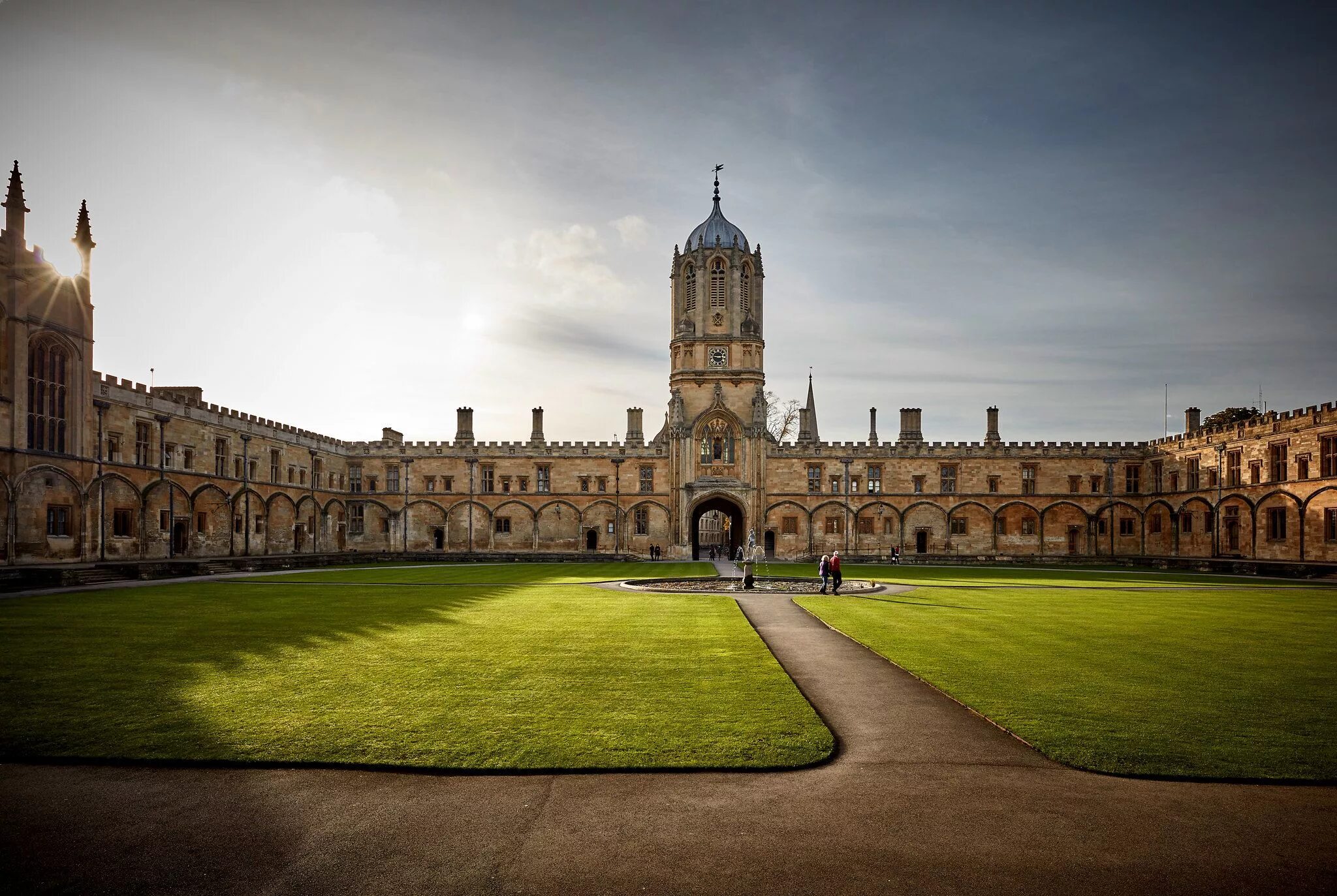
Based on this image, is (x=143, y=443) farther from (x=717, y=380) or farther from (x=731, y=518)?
(x=731, y=518)

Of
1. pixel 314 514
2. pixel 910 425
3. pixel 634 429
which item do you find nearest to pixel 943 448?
pixel 910 425

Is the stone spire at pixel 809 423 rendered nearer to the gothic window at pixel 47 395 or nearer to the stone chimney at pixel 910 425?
the stone chimney at pixel 910 425

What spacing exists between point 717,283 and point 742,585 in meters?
30.6

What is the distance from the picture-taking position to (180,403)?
1484 inches

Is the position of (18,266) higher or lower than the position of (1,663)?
higher

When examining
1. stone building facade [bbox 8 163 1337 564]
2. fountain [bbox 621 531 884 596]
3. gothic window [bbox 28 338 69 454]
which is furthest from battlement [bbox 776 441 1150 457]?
gothic window [bbox 28 338 69 454]

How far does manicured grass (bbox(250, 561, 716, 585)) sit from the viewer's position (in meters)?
28.9

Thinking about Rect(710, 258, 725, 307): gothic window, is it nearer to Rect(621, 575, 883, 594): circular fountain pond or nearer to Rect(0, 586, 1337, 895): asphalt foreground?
Rect(621, 575, 883, 594): circular fountain pond

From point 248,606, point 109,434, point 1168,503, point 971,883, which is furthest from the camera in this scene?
point 1168,503

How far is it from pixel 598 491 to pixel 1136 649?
4164 cm

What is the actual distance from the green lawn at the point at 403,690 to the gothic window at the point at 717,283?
38.5 meters

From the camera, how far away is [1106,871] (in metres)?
5.52

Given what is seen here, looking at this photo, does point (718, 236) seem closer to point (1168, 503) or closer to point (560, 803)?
point (1168, 503)

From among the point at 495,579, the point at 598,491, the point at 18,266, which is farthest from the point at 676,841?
the point at 598,491
